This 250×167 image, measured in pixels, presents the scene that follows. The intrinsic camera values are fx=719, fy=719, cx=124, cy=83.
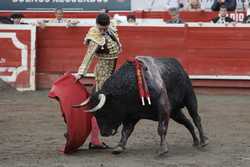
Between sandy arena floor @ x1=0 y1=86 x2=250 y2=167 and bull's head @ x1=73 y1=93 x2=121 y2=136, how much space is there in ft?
0.79

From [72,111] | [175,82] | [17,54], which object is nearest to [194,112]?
[175,82]

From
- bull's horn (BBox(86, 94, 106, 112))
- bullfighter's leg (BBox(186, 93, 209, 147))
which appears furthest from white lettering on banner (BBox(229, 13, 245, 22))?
bull's horn (BBox(86, 94, 106, 112))

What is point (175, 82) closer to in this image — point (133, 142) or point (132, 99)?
point (132, 99)

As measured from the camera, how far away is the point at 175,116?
6.16m

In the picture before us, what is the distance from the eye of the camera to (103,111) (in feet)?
18.4

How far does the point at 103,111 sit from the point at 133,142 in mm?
881

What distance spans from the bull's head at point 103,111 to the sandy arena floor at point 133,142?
242mm

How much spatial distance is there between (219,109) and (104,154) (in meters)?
3.21

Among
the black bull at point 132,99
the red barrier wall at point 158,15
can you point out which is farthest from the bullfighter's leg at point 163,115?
the red barrier wall at point 158,15

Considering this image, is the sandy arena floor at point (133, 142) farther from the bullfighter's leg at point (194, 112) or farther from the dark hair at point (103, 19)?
the dark hair at point (103, 19)

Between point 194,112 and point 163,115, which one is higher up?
point 163,115

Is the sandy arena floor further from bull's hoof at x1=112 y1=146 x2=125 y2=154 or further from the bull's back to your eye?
the bull's back

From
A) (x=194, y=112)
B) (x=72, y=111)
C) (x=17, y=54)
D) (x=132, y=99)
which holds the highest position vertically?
(x=132, y=99)

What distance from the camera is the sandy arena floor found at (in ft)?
18.0
